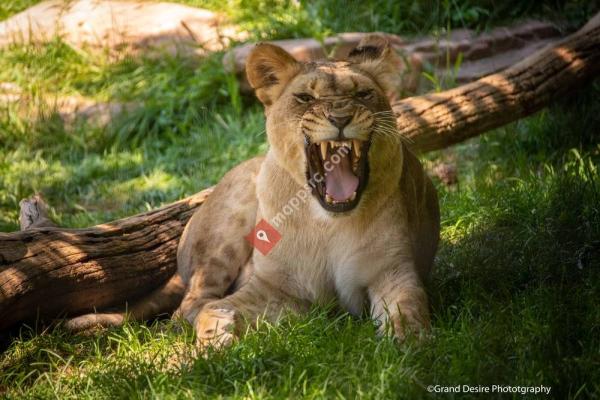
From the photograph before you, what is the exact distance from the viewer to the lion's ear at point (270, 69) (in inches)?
176

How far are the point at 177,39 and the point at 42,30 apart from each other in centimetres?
161

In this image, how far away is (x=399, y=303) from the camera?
4.09m

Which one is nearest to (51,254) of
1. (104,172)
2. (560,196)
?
(560,196)

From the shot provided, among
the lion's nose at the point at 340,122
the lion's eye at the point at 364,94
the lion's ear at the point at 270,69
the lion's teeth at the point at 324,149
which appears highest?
the lion's ear at the point at 270,69

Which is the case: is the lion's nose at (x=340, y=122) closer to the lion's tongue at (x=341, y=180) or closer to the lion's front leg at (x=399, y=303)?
the lion's tongue at (x=341, y=180)

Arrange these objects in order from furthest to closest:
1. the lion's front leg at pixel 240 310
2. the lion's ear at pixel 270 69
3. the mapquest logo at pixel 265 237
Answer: the mapquest logo at pixel 265 237 < the lion's ear at pixel 270 69 < the lion's front leg at pixel 240 310

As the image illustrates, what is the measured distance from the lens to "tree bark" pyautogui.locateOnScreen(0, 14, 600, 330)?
440 centimetres

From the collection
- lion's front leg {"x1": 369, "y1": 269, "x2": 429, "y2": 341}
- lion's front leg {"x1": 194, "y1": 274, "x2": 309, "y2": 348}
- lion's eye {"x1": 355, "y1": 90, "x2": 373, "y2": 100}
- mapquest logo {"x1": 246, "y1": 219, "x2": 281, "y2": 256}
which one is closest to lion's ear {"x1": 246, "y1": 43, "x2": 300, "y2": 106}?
lion's eye {"x1": 355, "y1": 90, "x2": 373, "y2": 100}

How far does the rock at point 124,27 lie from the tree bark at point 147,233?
3.62 metres

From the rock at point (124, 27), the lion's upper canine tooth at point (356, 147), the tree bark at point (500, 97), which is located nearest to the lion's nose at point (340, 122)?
the lion's upper canine tooth at point (356, 147)

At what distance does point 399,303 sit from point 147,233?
5.66 feet

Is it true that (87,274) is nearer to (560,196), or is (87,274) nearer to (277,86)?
(277,86)

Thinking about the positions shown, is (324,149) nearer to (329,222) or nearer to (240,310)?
(329,222)

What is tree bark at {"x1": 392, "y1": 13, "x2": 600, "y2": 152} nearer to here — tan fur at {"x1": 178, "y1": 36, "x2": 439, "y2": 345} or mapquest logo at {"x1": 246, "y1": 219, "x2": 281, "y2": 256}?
tan fur at {"x1": 178, "y1": 36, "x2": 439, "y2": 345}
